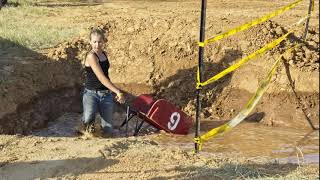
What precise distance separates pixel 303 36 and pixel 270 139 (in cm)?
321

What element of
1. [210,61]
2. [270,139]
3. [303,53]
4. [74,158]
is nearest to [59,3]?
[210,61]

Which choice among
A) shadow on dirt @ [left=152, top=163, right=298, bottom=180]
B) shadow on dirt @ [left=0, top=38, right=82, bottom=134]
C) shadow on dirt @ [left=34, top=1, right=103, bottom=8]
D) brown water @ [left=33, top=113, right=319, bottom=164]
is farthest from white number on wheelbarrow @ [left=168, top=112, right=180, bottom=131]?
shadow on dirt @ [left=34, top=1, right=103, bottom=8]

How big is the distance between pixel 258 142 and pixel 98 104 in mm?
2733

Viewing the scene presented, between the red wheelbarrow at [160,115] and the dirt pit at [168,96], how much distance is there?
0.19 m

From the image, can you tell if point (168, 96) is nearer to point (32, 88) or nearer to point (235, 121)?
point (32, 88)

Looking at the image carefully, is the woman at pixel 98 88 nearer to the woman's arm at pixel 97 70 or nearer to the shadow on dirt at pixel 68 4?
the woman's arm at pixel 97 70

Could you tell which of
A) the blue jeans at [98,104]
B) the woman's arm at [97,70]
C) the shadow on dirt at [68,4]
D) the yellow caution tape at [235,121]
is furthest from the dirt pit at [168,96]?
the shadow on dirt at [68,4]

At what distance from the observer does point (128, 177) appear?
5.08 metres

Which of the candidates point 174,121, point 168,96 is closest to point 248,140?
point 174,121

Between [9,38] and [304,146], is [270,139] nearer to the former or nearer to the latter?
[304,146]

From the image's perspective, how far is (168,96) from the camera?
9.81 meters

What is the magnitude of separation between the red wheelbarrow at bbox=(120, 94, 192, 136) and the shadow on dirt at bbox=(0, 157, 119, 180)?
224 centimetres

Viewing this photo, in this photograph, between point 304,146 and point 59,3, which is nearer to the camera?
point 304,146

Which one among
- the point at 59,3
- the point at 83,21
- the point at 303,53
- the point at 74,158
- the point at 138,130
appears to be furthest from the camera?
the point at 59,3
